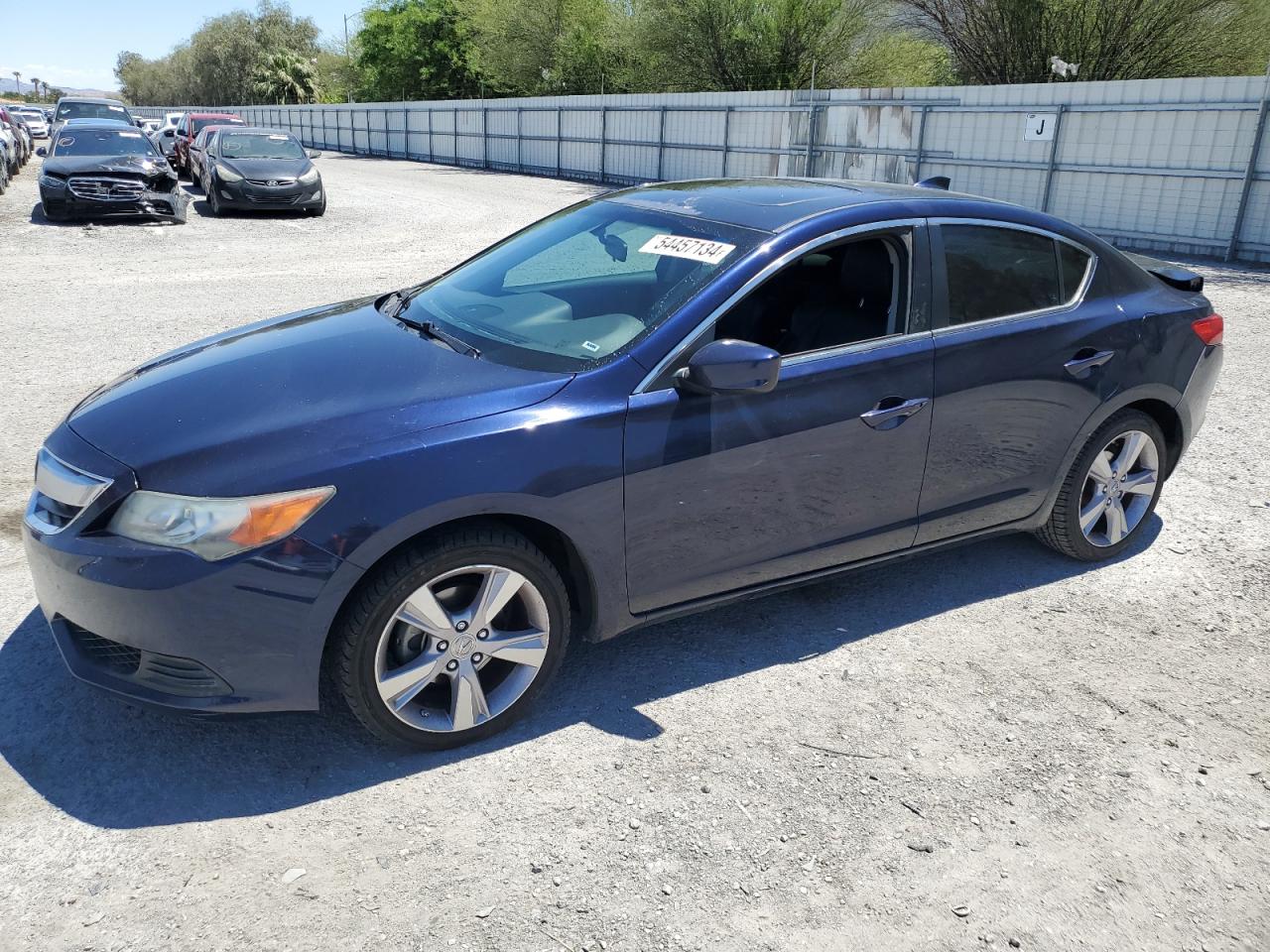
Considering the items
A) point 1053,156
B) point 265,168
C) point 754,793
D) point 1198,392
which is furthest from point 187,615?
point 1053,156

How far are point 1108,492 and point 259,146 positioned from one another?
56.9ft

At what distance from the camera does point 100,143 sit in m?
16.3

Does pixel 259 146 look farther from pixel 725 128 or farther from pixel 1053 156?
pixel 1053 156

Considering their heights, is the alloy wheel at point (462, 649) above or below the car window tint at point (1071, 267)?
below

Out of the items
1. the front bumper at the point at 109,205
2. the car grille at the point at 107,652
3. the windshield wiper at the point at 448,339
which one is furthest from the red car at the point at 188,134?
the car grille at the point at 107,652

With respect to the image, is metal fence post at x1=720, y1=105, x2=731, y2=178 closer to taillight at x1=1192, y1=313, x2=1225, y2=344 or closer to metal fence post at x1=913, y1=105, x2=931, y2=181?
metal fence post at x1=913, y1=105, x2=931, y2=181

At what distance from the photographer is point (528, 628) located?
3.12 m

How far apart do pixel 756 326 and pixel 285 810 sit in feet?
6.87

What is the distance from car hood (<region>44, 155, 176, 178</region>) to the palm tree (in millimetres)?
74652

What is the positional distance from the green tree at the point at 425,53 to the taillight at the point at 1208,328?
63.3 m

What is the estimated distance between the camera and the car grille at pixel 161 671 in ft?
9.02

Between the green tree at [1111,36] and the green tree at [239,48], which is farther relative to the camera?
the green tree at [239,48]

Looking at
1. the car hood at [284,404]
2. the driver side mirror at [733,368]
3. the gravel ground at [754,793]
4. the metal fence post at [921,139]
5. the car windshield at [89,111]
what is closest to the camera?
the gravel ground at [754,793]

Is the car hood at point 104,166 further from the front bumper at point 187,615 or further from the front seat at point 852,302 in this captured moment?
the front seat at point 852,302
